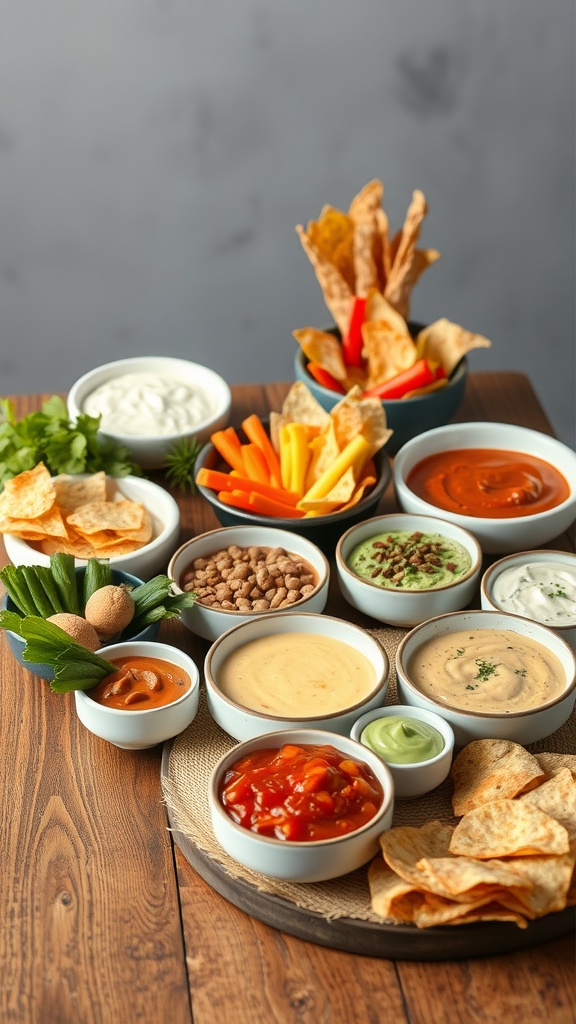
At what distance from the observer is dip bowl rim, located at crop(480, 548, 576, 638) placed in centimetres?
269

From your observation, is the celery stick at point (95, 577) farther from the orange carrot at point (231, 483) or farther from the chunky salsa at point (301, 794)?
the chunky salsa at point (301, 794)

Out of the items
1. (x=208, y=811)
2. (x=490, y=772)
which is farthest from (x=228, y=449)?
(x=490, y=772)

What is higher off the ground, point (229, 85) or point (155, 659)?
point (229, 85)

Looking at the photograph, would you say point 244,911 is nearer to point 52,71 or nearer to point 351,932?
point 351,932

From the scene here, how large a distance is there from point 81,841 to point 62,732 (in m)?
0.34

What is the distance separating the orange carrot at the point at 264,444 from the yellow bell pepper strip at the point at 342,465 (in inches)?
6.3

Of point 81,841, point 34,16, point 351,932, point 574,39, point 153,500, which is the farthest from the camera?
point 574,39

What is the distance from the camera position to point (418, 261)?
3.76 m

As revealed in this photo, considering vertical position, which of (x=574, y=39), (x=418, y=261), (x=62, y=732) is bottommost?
(x=62, y=732)

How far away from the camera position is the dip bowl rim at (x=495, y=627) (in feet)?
7.79

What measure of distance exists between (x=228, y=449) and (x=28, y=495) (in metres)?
0.60

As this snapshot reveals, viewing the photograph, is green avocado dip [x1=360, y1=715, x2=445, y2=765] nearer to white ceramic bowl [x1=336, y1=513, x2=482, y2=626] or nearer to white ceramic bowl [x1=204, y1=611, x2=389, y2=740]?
white ceramic bowl [x1=204, y1=611, x2=389, y2=740]

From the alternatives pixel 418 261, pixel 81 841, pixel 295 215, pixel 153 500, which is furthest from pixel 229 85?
pixel 81 841

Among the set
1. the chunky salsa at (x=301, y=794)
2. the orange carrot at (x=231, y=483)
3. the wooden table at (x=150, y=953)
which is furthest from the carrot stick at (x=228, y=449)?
the chunky salsa at (x=301, y=794)
